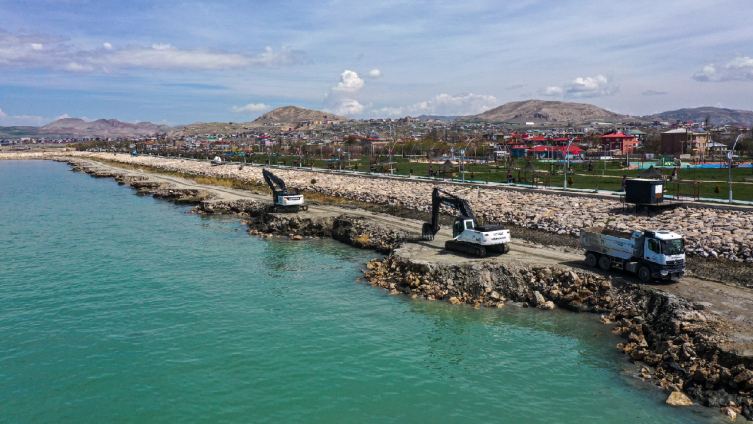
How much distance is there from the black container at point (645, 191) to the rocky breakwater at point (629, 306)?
16101 mm

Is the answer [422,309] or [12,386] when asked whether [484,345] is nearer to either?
A: [422,309]

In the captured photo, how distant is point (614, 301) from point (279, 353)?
52.1ft

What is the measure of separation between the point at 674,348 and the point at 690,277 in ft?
27.0

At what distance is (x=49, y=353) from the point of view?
2112 centimetres

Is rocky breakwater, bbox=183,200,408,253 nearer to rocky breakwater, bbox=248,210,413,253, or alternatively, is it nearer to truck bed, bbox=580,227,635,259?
rocky breakwater, bbox=248,210,413,253

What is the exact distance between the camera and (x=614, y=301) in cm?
2470

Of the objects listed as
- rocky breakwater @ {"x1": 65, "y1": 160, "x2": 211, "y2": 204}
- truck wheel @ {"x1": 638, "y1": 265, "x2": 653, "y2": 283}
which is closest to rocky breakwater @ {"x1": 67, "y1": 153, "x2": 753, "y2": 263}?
truck wheel @ {"x1": 638, "y1": 265, "x2": 653, "y2": 283}

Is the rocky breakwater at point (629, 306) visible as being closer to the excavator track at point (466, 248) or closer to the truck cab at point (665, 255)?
the excavator track at point (466, 248)

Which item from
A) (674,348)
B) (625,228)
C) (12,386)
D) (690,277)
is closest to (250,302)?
(12,386)

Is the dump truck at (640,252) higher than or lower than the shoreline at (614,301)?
higher

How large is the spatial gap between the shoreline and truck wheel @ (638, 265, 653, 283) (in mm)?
731

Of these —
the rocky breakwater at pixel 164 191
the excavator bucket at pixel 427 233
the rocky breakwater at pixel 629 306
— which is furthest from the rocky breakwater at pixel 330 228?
the rocky breakwater at pixel 164 191

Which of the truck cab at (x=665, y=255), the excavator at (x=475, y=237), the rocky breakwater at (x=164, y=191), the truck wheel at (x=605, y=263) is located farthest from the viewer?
the rocky breakwater at (x=164, y=191)

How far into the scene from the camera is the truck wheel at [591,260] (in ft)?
89.8
